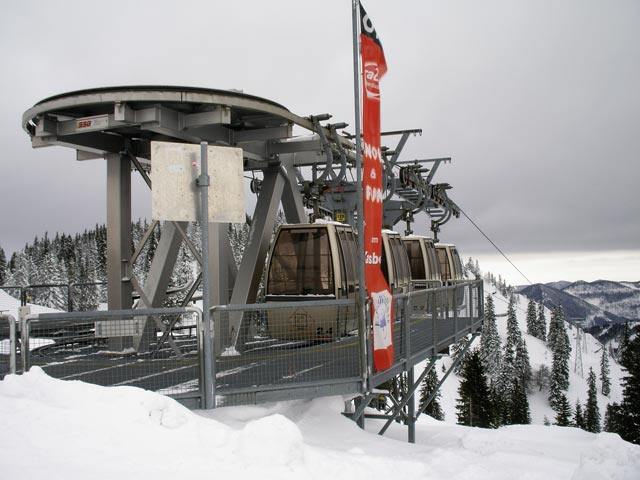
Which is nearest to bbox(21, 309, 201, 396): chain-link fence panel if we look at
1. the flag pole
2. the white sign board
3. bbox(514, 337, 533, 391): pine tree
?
the white sign board

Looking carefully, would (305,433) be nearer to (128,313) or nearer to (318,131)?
(128,313)

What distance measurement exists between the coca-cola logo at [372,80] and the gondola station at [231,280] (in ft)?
2.86

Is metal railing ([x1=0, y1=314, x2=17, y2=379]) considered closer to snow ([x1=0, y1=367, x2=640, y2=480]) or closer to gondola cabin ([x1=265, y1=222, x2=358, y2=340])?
snow ([x1=0, y1=367, x2=640, y2=480])

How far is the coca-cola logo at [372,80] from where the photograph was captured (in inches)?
343

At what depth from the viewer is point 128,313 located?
273 inches

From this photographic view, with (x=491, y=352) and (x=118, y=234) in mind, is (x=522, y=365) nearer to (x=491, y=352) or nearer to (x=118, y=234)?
(x=491, y=352)

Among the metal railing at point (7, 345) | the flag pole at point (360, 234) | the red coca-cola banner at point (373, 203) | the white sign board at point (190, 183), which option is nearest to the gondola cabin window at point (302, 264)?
the red coca-cola banner at point (373, 203)

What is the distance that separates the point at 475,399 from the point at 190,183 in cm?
6011

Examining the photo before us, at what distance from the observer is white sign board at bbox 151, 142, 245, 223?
22.1 ft

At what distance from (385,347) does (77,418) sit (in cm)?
427

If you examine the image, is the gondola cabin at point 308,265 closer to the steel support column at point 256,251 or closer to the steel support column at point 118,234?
the steel support column at point 256,251

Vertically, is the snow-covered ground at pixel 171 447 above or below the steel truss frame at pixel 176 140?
below

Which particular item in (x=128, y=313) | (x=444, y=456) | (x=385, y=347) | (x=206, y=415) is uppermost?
(x=128, y=313)

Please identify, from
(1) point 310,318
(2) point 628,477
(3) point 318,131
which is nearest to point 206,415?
(1) point 310,318
